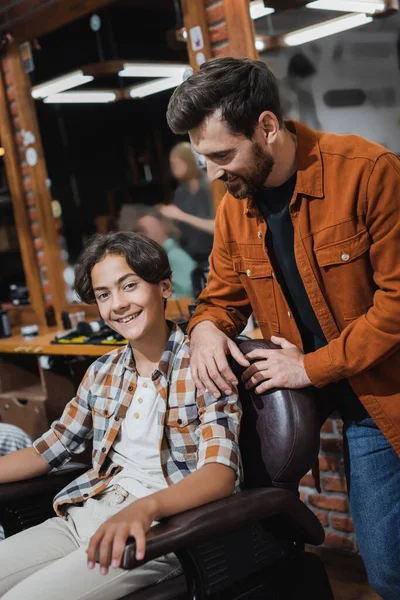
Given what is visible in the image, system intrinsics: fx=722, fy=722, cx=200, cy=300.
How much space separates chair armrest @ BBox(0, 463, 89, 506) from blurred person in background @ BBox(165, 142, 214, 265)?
1795 mm

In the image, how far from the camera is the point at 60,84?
4.59 meters

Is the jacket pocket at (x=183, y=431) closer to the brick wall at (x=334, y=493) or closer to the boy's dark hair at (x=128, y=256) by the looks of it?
the boy's dark hair at (x=128, y=256)

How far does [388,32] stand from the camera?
9.48 feet

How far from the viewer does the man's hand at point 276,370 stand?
1813mm

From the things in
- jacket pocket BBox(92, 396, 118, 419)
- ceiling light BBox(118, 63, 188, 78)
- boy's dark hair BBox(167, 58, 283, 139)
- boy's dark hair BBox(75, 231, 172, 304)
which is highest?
ceiling light BBox(118, 63, 188, 78)

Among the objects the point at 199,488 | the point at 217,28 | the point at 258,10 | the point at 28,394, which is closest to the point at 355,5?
the point at 258,10

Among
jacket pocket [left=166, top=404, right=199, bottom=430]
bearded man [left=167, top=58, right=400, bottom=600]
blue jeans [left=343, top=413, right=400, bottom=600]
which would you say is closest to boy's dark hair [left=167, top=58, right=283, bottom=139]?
bearded man [left=167, top=58, right=400, bottom=600]

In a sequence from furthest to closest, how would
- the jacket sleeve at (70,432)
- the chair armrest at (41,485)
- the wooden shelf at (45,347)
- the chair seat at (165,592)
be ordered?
the wooden shelf at (45,347) < the jacket sleeve at (70,432) < the chair armrest at (41,485) < the chair seat at (165,592)

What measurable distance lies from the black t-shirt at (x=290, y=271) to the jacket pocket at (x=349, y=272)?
103 mm

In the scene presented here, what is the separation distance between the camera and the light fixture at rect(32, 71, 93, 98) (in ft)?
14.5

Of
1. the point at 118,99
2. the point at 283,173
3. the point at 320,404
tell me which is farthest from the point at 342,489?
the point at 118,99

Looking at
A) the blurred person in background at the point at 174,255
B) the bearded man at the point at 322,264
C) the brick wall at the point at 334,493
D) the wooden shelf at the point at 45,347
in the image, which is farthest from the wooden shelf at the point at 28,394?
the bearded man at the point at 322,264

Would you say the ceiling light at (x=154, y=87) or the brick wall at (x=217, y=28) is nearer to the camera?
the brick wall at (x=217, y=28)

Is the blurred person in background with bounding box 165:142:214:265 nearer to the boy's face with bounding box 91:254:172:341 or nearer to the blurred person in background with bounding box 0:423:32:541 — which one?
the blurred person in background with bounding box 0:423:32:541
